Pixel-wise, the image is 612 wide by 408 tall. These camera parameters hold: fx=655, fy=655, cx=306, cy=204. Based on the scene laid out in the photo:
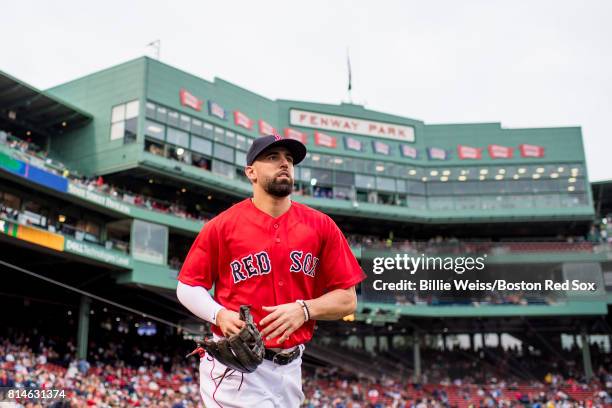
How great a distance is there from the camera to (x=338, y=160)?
46031 millimetres

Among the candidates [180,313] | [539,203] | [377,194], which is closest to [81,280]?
[180,313]

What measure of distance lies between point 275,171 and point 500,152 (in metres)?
47.2

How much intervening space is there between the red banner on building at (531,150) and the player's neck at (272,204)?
1864 inches

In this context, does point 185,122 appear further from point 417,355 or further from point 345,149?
point 417,355

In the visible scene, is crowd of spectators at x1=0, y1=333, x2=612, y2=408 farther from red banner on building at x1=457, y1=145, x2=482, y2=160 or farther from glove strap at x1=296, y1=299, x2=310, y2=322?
glove strap at x1=296, y1=299, x2=310, y2=322

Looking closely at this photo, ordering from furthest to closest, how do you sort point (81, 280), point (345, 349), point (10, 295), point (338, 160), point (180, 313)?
point (338, 160)
point (345, 349)
point (180, 313)
point (81, 280)
point (10, 295)

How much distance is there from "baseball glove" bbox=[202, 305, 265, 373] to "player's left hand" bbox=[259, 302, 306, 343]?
0.12 m

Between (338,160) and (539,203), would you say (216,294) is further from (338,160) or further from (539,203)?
(539,203)

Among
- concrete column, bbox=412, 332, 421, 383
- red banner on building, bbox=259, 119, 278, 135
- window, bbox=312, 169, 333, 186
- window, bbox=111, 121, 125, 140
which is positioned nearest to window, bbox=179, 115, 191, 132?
window, bbox=111, 121, 125, 140

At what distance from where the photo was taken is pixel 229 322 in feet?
12.6

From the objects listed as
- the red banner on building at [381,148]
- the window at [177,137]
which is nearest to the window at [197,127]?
the window at [177,137]

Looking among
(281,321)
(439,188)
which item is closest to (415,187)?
(439,188)

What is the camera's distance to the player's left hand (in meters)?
A: 3.81

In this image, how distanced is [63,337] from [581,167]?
36916 millimetres
